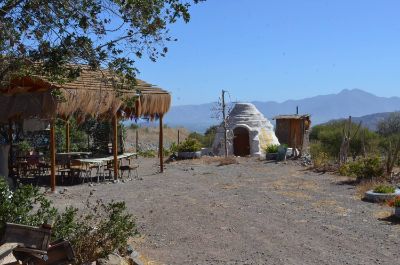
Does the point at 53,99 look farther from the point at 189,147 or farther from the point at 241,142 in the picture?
the point at 241,142

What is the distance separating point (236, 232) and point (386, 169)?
26.0ft

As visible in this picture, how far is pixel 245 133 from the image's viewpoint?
25.7 metres

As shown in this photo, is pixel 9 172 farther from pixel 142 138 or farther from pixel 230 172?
pixel 142 138

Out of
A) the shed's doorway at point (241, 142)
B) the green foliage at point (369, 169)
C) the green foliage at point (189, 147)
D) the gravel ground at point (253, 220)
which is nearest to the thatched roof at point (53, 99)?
the gravel ground at point (253, 220)

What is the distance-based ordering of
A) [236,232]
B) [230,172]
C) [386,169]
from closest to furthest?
1. [236,232]
2. [386,169]
3. [230,172]

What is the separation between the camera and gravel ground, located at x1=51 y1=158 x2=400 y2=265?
6.98m

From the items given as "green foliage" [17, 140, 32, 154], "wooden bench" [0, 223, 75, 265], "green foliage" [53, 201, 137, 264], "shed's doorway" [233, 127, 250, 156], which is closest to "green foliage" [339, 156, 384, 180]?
"green foliage" [53, 201, 137, 264]

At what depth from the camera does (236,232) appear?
8.19m

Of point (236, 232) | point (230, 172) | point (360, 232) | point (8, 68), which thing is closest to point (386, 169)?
point (230, 172)

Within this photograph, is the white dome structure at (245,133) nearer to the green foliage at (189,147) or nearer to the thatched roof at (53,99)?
the green foliage at (189,147)

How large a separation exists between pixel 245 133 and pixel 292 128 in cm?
226

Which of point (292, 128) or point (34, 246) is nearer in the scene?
point (34, 246)

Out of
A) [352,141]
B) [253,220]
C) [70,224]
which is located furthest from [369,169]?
[352,141]

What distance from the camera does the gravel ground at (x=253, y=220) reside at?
6980 mm
